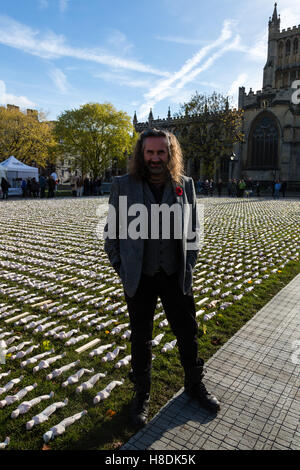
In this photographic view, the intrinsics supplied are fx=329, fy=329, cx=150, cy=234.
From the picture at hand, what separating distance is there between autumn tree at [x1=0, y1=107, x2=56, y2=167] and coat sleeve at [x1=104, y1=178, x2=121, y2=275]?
37143 mm

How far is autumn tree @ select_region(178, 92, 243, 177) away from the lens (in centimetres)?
3709

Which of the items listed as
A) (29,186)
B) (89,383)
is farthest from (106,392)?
(29,186)

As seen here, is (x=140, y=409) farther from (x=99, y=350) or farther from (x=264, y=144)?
(x=264, y=144)

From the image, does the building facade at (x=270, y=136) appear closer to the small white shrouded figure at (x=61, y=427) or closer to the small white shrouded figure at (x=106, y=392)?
the small white shrouded figure at (x=106, y=392)

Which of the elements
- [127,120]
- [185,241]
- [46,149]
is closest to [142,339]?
[185,241]

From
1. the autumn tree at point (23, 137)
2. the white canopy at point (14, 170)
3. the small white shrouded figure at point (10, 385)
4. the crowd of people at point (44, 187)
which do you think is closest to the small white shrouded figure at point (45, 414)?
the small white shrouded figure at point (10, 385)

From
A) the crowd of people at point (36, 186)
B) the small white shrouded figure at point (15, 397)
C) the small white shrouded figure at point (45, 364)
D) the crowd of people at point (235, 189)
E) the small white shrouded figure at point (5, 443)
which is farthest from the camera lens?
the crowd of people at point (235, 189)

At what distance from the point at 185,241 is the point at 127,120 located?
3636 cm

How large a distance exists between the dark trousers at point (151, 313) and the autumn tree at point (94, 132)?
1368 inches

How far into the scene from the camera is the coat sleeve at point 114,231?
2.51 metres

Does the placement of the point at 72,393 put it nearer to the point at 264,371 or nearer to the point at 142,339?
the point at 142,339

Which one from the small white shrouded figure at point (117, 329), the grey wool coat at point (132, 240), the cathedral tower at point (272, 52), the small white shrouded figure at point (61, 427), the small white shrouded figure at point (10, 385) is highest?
the cathedral tower at point (272, 52)

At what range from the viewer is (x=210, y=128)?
38969 mm

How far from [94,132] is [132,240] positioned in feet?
116
